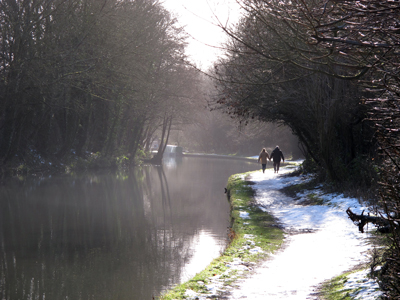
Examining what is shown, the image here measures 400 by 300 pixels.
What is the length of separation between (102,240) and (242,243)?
4.20m

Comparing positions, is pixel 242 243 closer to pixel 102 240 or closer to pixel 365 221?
pixel 365 221

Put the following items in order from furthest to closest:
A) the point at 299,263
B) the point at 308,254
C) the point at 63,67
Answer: the point at 63,67 → the point at 308,254 → the point at 299,263

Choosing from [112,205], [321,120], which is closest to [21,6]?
[112,205]

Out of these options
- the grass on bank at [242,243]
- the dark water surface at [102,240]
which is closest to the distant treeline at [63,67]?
the dark water surface at [102,240]

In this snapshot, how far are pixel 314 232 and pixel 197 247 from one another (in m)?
2.92

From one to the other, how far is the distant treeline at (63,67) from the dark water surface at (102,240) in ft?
15.4

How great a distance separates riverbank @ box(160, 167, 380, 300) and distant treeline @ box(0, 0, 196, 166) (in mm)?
6762

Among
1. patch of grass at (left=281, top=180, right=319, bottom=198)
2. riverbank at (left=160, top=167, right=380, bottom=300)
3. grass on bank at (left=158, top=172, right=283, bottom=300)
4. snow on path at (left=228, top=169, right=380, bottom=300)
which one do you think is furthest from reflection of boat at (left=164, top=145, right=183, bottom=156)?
riverbank at (left=160, top=167, right=380, bottom=300)

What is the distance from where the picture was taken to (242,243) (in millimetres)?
9711

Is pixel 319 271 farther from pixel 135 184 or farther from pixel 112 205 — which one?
pixel 135 184

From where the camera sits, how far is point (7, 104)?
72.6ft

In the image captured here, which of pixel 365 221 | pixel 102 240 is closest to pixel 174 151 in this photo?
pixel 102 240

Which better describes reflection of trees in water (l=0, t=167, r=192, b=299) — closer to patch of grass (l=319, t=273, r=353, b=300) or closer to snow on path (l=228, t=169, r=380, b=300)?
snow on path (l=228, t=169, r=380, b=300)

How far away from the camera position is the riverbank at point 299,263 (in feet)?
21.3
